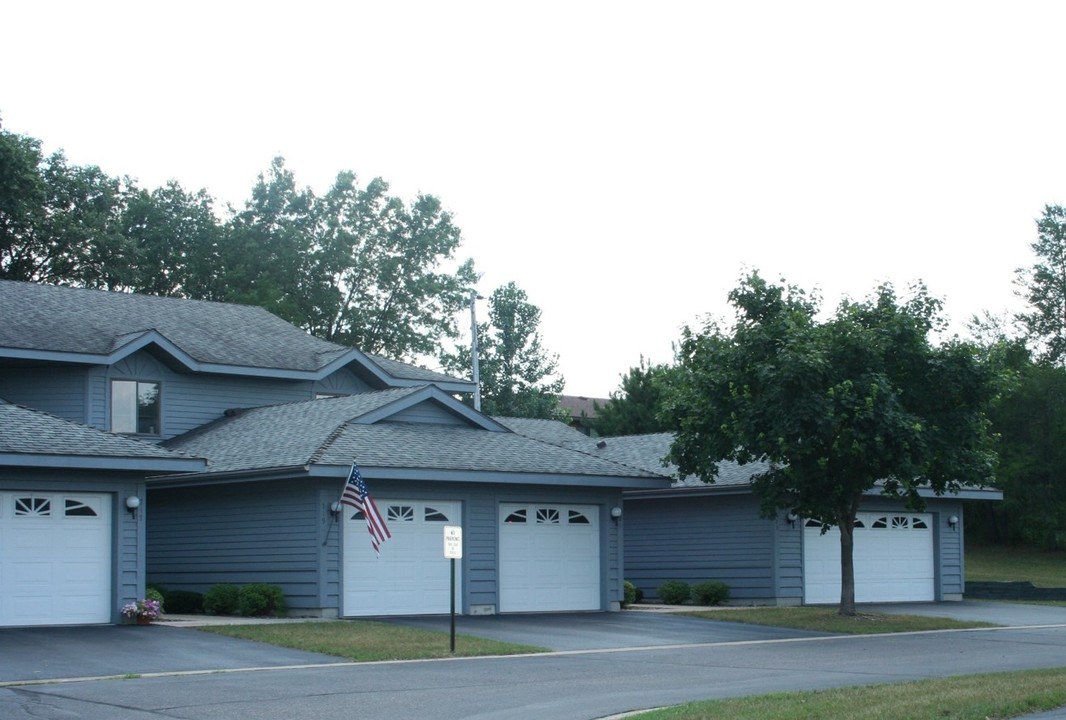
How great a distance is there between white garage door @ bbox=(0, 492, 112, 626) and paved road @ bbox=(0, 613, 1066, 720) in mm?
1949

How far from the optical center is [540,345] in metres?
58.1

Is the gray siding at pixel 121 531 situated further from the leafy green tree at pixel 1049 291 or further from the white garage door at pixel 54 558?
the leafy green tree at pixel 1049 291

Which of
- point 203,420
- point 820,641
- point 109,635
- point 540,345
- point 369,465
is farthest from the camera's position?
point 540,345

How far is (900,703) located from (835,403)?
11.9 m

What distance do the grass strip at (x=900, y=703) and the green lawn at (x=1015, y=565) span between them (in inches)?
1217

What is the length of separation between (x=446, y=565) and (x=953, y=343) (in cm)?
1044

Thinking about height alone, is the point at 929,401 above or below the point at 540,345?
below

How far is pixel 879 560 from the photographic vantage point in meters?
33.4

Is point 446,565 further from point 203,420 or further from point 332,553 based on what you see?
point 203,420

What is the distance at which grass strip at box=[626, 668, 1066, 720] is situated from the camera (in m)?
12.4

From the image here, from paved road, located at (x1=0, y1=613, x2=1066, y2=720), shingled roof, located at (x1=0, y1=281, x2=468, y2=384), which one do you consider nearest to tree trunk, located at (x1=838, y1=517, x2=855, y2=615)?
paved road, located at (x1=0, y1=613, x2=1066, y2=720)

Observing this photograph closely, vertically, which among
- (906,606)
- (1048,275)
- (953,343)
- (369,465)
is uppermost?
(1048,275)

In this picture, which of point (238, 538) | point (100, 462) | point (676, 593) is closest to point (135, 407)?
point (238, 538)

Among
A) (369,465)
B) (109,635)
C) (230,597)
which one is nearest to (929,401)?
(369,465)
